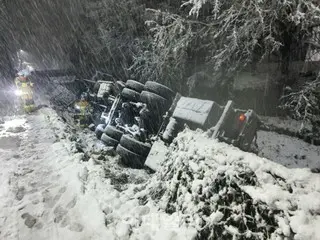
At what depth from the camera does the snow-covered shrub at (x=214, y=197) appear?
294cm

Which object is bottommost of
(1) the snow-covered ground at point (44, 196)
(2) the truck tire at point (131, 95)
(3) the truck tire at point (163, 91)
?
(1) the snow-covered ground at point (44, 196)

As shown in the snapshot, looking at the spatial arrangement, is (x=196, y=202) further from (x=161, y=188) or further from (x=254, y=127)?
(x=254, y=127)

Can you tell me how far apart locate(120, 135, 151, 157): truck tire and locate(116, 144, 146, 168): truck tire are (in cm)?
9

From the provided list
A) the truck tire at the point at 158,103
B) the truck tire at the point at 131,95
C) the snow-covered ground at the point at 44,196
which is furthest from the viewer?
the truck tire at the point at 131,95

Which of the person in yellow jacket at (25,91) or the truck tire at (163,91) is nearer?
the truck tire at (163,91)

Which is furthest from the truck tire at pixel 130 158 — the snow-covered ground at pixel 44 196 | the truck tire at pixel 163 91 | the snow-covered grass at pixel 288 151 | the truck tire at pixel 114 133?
the snow-covered grass at pixel 288 151

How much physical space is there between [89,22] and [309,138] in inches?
628

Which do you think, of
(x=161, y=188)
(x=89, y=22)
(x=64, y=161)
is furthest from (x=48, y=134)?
(x=89, y=22)

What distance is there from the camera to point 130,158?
7434mm

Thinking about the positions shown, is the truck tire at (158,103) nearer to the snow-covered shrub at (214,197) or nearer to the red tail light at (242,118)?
the red tail light at (242,118)

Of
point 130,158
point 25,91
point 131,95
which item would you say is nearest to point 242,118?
point 130,158

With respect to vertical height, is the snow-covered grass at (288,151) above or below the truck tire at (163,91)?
below

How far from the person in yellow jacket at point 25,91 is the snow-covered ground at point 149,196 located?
20.3 feet

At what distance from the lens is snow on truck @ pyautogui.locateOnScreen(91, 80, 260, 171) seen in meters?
5.91
